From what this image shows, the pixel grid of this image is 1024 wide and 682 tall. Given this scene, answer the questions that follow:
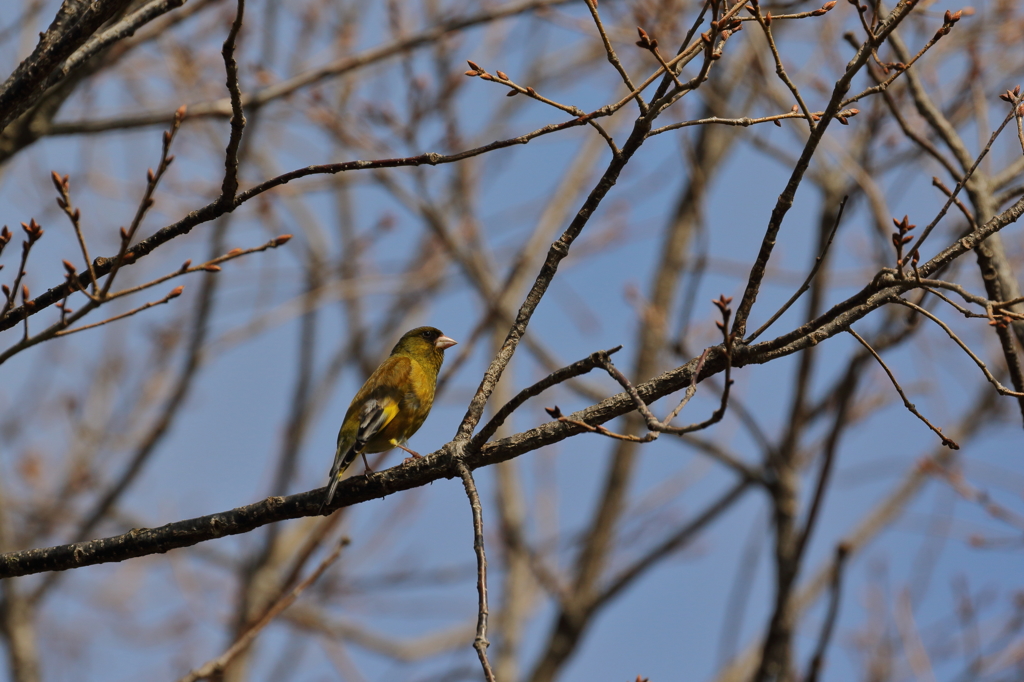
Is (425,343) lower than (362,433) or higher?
higher

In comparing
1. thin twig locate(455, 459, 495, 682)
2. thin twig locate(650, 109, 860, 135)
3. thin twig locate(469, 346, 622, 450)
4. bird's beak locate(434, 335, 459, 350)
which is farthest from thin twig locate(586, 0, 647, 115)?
bird's beak locate(434, 335, 459, 350)

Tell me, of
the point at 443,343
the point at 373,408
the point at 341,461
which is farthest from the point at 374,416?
→ the point at 443,343

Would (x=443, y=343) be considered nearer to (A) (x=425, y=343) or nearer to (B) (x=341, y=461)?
(A) (x=425, y=343)

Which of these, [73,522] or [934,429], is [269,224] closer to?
[73,522]

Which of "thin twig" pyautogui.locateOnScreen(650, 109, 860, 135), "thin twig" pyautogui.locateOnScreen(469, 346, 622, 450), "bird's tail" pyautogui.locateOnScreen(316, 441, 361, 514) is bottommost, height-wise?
"thin twig" pyautogui.locateOnScreen(469, 346, 622, 450)

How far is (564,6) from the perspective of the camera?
21.2 feet

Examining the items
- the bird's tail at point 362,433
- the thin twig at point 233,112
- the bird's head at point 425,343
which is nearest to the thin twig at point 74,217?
the thin twig at point 233,112

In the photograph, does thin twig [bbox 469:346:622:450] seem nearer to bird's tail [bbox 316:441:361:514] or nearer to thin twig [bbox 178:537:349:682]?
bird's tail [bbox 316:441:361:514]

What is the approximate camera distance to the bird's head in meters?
6.02

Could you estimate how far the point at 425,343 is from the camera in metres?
6.07

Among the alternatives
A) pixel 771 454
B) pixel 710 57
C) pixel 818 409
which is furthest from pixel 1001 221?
pixel 818 409

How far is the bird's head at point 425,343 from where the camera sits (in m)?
6.02

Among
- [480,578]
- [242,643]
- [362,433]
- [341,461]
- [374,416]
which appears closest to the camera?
[480,578]

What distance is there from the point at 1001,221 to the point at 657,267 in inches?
295
